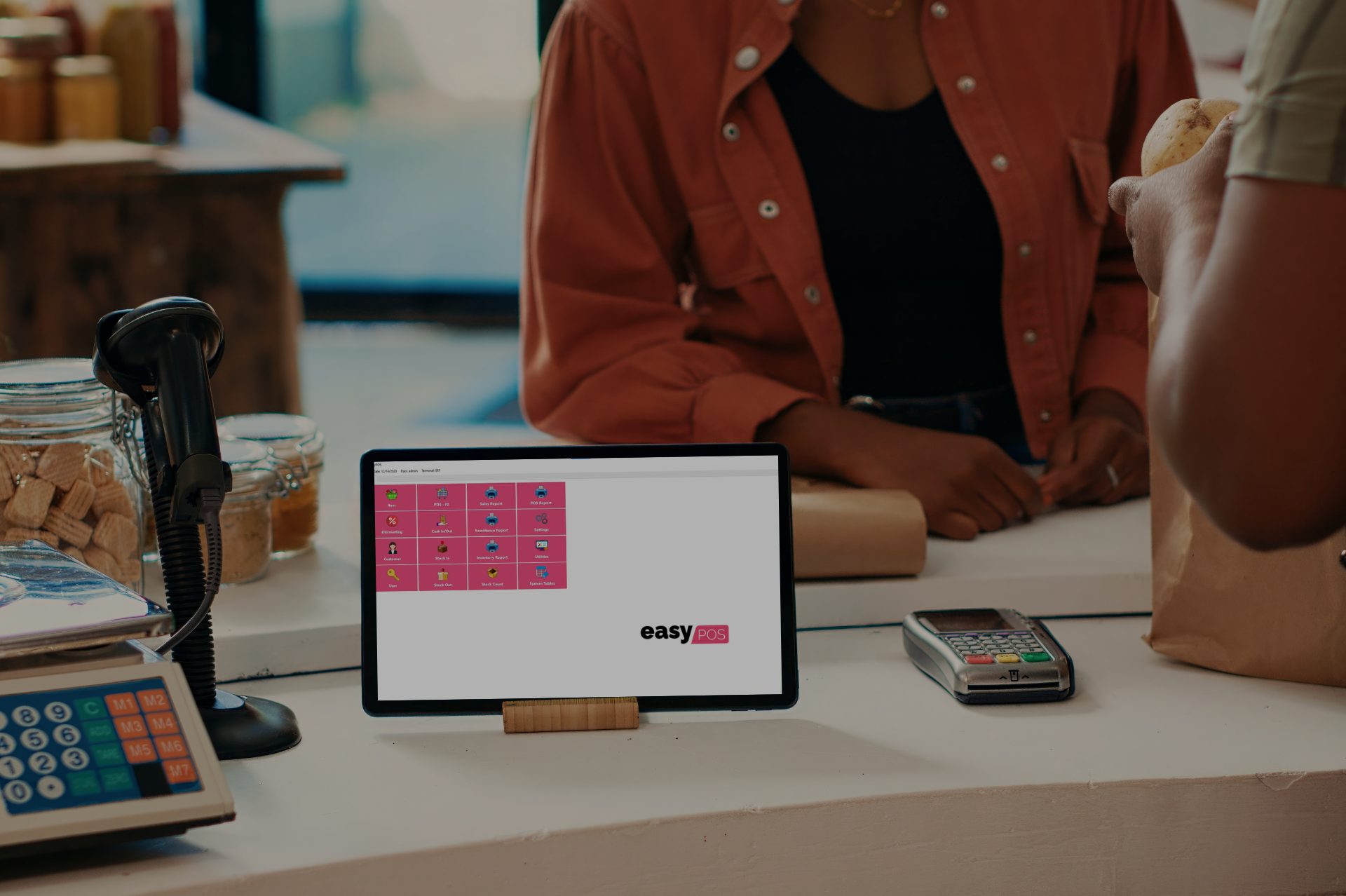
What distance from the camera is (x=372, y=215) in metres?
5.66

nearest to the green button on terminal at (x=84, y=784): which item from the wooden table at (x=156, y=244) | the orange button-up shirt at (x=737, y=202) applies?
the orange button-up shirt at (x=737, y=202)

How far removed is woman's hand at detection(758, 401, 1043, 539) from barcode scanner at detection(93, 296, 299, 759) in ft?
1.89

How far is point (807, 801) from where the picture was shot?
80 centimetres

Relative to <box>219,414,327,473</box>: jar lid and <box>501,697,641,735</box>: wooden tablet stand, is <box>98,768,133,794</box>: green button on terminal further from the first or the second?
<box>219,414,327,473</box>: jar lid

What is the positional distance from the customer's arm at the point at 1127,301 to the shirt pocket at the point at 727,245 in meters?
0.35

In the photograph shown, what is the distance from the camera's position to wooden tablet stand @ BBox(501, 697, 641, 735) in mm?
898

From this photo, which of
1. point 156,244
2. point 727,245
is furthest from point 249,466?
point 156,244

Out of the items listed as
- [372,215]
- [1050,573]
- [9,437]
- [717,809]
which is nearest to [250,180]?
[9,437]

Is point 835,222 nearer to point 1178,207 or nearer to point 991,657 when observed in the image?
point 991,657

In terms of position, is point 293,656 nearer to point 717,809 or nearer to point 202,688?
point 202,688

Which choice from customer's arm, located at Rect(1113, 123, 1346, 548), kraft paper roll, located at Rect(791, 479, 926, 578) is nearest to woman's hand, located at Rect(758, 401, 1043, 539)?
kraft paper roll, located at Rect(791, 479, 926, 578)

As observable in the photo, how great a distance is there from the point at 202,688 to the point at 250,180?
199 centimetres

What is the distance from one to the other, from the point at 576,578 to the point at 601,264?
532mm

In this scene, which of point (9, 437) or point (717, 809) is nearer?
point (717, 809)
